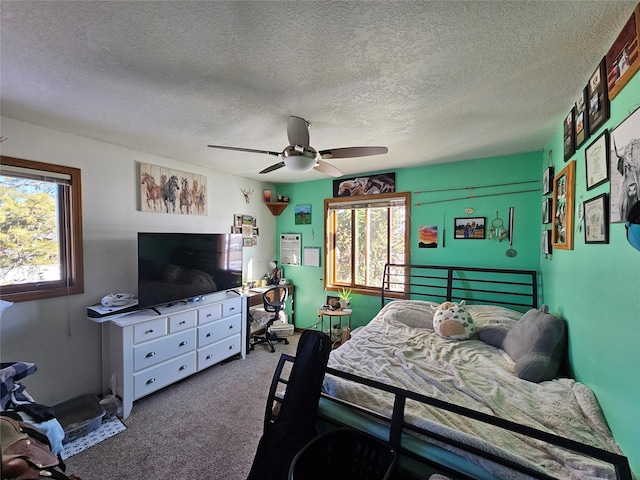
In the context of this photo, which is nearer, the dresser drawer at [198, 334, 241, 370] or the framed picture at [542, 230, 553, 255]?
the framed picture at [542, 230, 553, 255]

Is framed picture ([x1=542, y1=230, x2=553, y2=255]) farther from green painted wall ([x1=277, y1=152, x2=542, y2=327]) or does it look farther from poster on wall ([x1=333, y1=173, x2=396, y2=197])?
poster on wall ([x1=333, y1=173, x2=396, y2=197])

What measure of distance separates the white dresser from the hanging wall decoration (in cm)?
111

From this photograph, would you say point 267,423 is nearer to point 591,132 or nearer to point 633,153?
point 633,153

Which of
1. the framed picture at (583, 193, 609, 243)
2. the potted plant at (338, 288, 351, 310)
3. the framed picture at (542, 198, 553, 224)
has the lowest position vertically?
the potted plant at (338, 288, 351, 310)

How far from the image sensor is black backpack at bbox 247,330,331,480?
4.17 ft

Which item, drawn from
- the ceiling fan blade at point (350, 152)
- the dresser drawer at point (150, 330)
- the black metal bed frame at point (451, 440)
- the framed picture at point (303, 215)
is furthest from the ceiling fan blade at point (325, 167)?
the dresser drawer at point (150, 330)

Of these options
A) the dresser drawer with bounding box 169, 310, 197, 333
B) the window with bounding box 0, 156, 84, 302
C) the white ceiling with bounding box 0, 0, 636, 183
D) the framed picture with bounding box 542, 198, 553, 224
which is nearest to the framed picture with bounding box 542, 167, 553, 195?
the framed picture with bounding box 542, 198, 553, 224

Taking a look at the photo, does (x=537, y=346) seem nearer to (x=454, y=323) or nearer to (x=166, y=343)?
(x=454, y=323)

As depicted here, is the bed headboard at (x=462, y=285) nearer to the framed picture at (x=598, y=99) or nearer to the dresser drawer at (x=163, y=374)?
the framed picture at (x=598, y=99)

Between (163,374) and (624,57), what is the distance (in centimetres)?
368

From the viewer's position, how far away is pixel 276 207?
14.6 ft

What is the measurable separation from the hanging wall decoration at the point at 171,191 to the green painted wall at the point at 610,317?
3563 millimetres

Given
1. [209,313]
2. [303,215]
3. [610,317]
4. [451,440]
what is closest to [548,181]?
[610,317]

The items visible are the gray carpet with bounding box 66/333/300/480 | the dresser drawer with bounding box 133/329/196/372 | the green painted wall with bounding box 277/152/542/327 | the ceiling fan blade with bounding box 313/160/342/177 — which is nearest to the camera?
the gray carpet with bounding box 66/333/300/480
